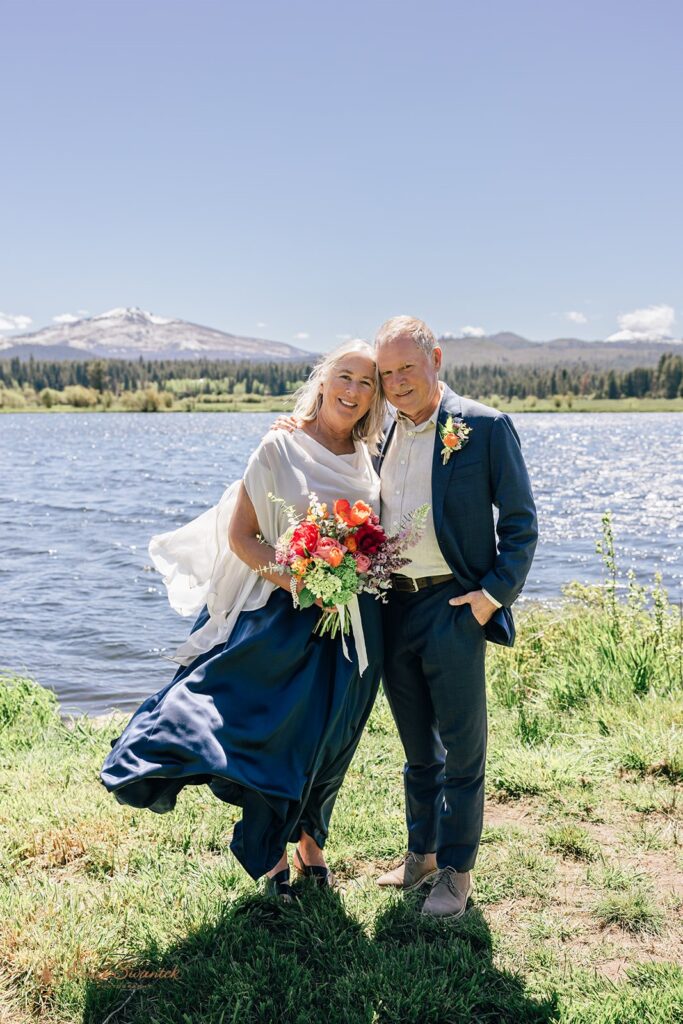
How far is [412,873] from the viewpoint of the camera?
13.6ft

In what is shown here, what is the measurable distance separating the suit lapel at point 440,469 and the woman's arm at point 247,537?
2.35 feet

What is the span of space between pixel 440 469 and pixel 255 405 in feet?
373

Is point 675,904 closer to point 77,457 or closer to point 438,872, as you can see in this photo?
point 438,872

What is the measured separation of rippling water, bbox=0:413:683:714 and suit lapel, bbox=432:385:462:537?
18.8 ft

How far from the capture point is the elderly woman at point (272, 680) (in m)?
3.57

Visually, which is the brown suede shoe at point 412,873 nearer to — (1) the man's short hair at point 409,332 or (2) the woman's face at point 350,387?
(2) the woman's face at point 350,387

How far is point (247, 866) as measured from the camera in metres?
3.64

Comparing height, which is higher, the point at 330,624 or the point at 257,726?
the point at 330,624

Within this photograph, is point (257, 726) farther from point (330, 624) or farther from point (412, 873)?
point (412, 873)

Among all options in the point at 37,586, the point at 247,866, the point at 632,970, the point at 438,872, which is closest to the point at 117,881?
the point at 247,866

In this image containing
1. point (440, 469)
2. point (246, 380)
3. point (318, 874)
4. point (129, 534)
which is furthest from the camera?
point (246, 380)

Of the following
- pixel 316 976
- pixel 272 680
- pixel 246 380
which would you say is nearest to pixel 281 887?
pixel 316 976

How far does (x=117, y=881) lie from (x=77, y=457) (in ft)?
138

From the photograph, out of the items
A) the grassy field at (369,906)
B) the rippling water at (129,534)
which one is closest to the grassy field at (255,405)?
the rippling water at (129,534)
